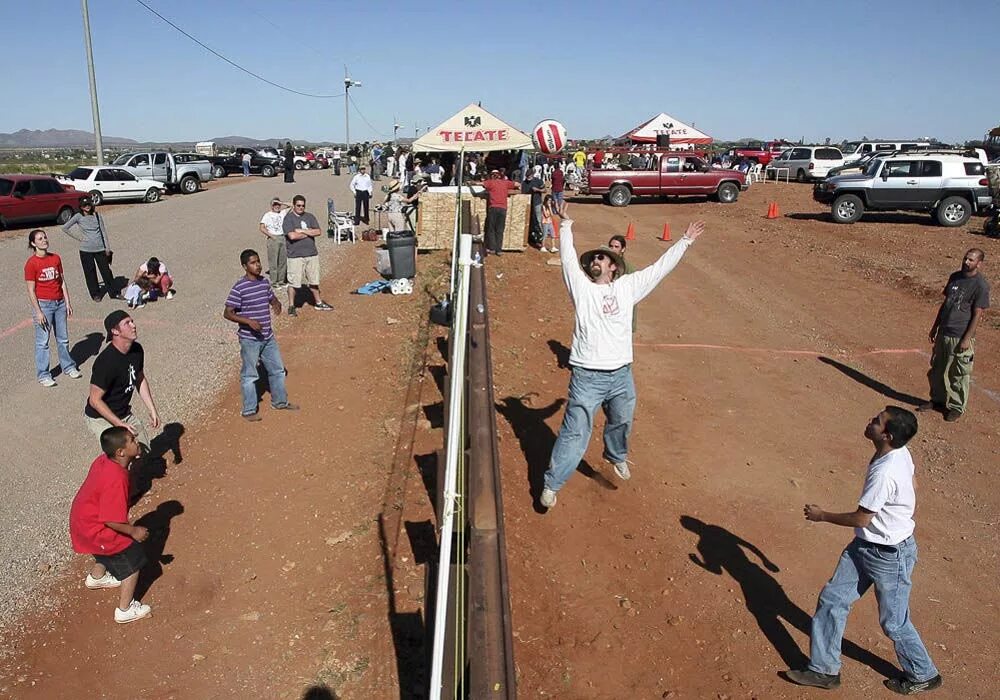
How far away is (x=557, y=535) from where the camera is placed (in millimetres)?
5781

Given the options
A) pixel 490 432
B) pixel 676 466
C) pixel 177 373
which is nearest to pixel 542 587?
pixel 490 432

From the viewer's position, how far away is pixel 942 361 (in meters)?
8.40

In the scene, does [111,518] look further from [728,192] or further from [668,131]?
[668,131]

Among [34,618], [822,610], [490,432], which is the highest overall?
[490,432]

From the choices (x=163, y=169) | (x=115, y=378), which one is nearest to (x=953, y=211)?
(x=115, y=378)

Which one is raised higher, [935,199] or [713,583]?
[935,199]

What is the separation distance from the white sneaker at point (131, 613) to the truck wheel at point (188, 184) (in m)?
31.8

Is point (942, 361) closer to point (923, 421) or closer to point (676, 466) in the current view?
point (923, 421)

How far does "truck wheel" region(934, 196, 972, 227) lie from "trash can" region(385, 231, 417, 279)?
16.6m

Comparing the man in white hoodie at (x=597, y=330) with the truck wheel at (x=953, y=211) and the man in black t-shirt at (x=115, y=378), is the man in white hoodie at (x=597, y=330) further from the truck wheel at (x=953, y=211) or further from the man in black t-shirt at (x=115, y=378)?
the truck wheel at (x=953, y=211)

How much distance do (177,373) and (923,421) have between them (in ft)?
29.2

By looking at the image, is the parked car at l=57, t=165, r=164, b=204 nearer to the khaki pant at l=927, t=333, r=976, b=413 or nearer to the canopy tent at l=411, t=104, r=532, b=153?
the canopy tent at l=411, t=104, r=532, b=153

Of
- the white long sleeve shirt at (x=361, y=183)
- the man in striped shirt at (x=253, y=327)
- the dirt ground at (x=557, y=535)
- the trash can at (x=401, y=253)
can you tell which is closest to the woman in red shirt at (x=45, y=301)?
the dirt ground at (x=557, y=535)

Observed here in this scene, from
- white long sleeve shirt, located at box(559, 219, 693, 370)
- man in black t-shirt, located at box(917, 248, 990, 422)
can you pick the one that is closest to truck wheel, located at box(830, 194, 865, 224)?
man in black t-shirt, located at box(917, 248, 990, 422)
